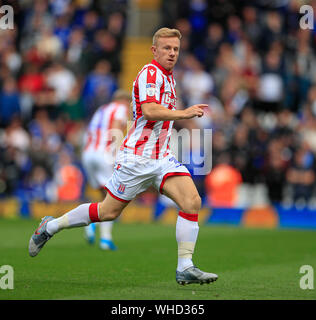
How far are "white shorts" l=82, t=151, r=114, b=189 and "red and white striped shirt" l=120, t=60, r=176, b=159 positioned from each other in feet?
14.7

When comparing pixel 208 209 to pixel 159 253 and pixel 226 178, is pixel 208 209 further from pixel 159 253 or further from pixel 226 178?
pixel 159 253

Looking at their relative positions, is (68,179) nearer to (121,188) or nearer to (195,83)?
(195,83)

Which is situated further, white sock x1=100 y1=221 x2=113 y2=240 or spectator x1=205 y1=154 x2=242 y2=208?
spectator x1=205 y1=154 x2=242 y2=208

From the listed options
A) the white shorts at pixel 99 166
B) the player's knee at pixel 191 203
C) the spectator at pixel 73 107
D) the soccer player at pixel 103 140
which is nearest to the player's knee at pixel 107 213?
the player's knee at pixel 191 203

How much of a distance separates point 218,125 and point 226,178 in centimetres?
156

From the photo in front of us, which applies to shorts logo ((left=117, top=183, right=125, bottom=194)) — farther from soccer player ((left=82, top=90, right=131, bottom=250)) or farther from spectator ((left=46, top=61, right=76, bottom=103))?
spectator ((left=46, top=61, right=76, bottom=103))

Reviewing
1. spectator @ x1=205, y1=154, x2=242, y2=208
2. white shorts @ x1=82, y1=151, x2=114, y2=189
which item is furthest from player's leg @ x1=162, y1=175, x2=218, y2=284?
spectator @ x1=205, y1=154, x2=242, y2=208

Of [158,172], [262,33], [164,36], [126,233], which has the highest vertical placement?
[262,33]

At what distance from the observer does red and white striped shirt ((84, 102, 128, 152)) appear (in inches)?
475

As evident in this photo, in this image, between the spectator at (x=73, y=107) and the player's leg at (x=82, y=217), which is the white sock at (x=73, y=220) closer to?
the player's leg at (x=82, y=217)

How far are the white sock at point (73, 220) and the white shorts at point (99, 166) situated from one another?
13.8 feet

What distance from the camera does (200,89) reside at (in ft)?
63.4
